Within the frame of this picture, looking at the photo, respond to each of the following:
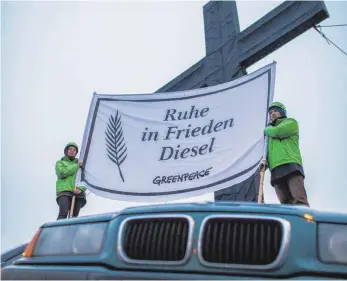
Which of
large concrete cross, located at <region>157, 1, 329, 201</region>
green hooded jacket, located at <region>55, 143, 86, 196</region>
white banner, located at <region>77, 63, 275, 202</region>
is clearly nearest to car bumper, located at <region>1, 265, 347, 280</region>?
white banner, located at <region>77, 63, 275, 202</region>

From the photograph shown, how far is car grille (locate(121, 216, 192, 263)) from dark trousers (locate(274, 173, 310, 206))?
2.77m

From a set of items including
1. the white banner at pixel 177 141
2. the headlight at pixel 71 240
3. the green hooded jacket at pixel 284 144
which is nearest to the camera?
the headlight at pixel 71 240

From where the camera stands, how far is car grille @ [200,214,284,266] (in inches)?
84.4

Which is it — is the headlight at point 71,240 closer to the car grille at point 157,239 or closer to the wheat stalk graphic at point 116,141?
the car grille at point 157,239

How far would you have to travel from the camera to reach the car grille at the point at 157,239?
224 centimetres

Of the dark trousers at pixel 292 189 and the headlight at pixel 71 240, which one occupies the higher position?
the dark trousers at pixel 292 189

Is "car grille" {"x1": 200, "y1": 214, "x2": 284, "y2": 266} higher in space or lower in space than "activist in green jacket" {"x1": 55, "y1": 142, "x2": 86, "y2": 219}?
lower

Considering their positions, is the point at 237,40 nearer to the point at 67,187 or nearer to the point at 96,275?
the point at 67,187

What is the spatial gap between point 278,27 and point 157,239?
610 centimetres

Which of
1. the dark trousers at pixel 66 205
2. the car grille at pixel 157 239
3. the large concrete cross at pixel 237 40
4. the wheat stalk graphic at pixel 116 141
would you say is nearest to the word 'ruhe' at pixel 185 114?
the wheat stalk graphic at pixel 116 141

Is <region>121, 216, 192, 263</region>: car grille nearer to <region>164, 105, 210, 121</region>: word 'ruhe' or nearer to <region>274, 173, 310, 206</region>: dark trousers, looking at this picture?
<region>274, 173, 310, 206</region>: dark trousers

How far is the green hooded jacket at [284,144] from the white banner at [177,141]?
0.59 m

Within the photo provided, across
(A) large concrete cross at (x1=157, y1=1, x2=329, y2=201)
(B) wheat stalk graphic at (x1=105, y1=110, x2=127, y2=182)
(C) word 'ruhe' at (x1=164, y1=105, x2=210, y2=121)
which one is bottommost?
(B) wheat stalk graphic at (x1=105, y1=110, x2=127, y2=182)

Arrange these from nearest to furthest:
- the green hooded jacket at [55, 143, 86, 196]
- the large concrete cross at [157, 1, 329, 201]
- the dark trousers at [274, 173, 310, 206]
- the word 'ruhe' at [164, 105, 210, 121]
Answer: the dark trousers at [274, 173, 310, 206] < the green hooded jacket at [55, 143, 86, 196] < the word 'ruhe' at [164, 105, 210, 121] < the large concrete cross at [157, 1, 329, 201]
